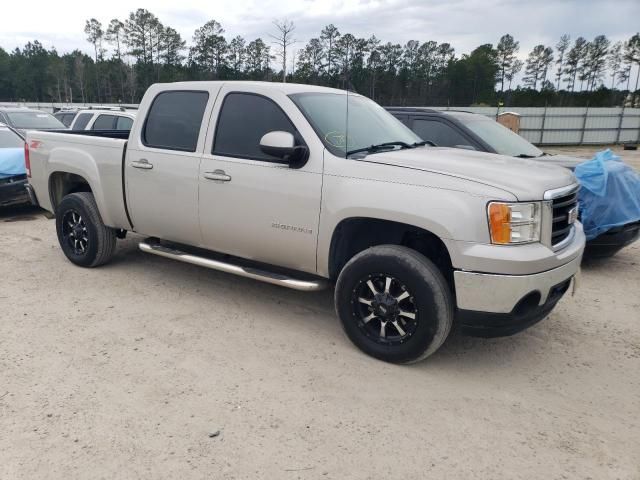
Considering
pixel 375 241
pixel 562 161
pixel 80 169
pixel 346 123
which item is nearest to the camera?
pixel 375 241

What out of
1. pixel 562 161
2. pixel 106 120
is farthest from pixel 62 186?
pixel 562 161

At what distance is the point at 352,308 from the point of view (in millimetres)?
3801

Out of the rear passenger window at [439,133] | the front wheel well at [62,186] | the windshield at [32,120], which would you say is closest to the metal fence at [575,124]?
the windshield at [32,120]

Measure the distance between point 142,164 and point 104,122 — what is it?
23.0 feet

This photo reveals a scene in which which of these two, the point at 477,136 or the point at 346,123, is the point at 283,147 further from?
the point at 477,136

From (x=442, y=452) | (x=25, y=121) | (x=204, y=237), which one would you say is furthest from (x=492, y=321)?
(x=25, y=121)

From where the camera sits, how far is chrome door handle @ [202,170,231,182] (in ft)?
14.1

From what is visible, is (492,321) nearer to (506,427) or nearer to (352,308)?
(506,427)

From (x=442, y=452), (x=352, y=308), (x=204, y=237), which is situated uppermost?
(x=204, y=237)

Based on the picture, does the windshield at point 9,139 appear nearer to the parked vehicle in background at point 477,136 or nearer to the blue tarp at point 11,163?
the blue tarp at point 11,163

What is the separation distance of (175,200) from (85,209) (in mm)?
1449

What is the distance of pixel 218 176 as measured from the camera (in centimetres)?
436

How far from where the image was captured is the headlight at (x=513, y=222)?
3215 millimetres

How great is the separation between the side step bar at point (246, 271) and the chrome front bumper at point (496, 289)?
117cm
